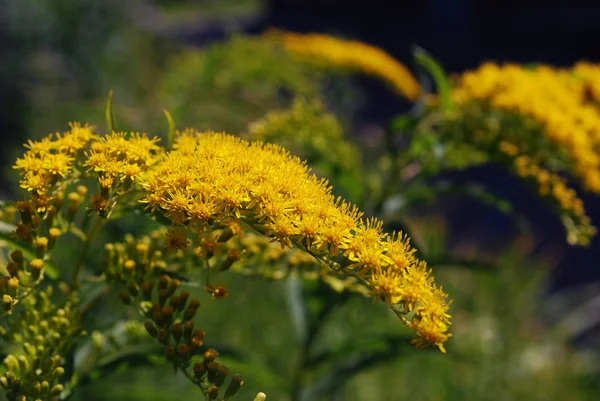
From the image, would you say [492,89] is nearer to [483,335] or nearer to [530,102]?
[530,102]

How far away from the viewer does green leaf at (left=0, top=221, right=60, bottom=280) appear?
5.58ft

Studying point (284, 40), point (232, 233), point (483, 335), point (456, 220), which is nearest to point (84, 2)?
point (456, 220)

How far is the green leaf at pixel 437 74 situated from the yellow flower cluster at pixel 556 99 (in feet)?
0.58

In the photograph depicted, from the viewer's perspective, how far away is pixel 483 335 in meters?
→ 5.20

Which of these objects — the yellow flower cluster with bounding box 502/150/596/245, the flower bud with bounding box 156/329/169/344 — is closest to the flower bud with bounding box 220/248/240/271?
the flower bud with bounding box 156/329/169/344

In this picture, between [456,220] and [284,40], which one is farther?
[456,220]

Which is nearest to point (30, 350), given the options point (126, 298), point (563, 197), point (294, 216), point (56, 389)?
point (56, 389)

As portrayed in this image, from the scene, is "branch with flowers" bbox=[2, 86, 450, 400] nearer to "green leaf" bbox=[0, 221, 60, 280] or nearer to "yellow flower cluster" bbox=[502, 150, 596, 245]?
"green leaf" bbox=[0, 221, 60, 280]

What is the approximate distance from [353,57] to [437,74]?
6.24 ft

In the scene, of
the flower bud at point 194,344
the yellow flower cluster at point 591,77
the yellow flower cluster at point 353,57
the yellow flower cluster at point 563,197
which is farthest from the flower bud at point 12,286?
the yellow flower cluster at point 353,57

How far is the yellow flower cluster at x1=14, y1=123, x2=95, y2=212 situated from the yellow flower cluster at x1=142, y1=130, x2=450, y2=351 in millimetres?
246

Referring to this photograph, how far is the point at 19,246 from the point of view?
5.68ft

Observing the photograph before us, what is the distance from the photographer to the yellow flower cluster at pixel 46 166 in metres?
1.63

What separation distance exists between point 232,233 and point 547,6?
20.7 m
